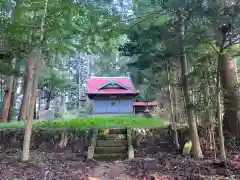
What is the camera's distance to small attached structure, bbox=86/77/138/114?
22.3 m

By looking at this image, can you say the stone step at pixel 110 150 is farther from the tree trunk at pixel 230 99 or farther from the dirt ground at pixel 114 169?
the tree trunk at pixel 230 99

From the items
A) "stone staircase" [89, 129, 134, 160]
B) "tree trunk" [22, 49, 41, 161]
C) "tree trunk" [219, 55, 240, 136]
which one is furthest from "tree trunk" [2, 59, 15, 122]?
"tree trunk" [219, 55, 240, 136]

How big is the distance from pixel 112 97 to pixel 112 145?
574 inches

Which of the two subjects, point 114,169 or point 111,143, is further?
point 111,143

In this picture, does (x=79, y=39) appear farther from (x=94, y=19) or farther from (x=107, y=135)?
(x=107, y=135)

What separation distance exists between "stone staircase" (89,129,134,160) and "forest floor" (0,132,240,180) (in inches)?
21.0

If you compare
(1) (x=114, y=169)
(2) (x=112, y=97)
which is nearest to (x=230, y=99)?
(1) (x=114, y=169)

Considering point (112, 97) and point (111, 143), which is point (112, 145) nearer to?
point (111, 143)

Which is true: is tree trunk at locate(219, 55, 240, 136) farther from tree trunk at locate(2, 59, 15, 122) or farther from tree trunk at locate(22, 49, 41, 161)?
tree trunk at locate(2, 59, 15, 122)

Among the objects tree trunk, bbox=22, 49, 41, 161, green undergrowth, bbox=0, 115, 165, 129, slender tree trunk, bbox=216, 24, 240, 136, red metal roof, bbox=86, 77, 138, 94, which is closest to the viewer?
tree trunk, bbox=22, 49, 41, 161

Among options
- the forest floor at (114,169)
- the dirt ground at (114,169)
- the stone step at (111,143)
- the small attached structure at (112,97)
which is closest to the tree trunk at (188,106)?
the forest floor at (114,169)

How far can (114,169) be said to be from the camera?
604 cm

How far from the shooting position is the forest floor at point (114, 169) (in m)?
5.12

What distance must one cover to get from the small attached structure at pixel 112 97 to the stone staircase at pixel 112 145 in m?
13.6
